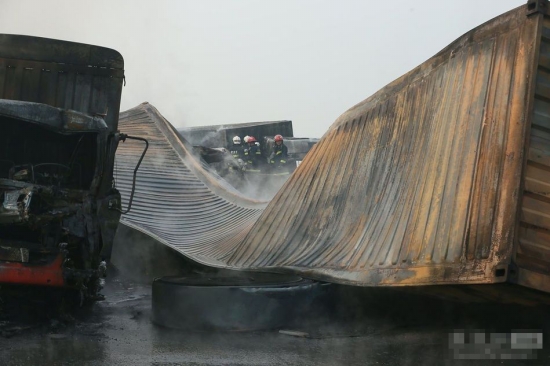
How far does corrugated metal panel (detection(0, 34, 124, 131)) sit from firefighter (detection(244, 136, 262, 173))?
Answer: 12738 mm

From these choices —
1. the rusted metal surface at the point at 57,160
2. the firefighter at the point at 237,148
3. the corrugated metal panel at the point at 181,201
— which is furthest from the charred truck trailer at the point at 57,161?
the firefighter at the point at 237,148

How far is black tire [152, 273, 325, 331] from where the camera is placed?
7.83m

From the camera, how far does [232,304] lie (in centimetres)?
784

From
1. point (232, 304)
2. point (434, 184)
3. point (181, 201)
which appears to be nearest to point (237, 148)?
point (181, 201)

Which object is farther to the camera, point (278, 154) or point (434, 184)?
point (278, 154)

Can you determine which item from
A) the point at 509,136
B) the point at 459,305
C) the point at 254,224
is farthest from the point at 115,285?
the point at 509,136

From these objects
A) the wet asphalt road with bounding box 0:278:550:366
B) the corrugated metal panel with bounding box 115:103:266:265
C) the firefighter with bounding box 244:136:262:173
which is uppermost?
Answer: the firefighter with bounding box 244:136:262:173

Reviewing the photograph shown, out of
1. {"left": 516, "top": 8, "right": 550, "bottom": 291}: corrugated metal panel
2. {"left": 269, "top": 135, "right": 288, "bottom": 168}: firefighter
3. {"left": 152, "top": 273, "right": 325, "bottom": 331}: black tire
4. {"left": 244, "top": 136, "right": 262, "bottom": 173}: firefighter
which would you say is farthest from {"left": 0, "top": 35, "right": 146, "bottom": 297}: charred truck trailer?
{"left": 244, "top": 136, "right": 262, "bottom": 173}: firefighter

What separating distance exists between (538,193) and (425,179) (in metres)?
1.28

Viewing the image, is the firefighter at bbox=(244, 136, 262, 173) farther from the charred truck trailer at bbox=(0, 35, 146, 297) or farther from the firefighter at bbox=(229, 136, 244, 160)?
the charred truck trailer at bbox=(0, 35, 146, 297)

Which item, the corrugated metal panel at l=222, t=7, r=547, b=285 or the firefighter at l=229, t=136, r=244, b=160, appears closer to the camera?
the corrugated metal panel at l=222, t=7, r=547, b=285

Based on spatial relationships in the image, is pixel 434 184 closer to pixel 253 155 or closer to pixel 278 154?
pixel 278 154

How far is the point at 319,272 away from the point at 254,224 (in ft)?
7.94

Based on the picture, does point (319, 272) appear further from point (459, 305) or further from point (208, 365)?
point (208, 365)
